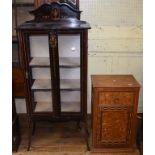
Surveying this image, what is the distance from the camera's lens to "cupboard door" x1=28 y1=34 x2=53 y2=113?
215 centimetres

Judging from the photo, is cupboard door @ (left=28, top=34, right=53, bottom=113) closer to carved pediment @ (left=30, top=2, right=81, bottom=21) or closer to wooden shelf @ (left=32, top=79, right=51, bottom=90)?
wooden shelf @ (left=32, top=79, right=51, bottom=90)

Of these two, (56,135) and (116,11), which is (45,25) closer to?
(116,11)

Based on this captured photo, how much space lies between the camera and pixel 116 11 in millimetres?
2514

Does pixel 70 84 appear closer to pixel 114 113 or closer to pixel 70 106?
pixel 70 106

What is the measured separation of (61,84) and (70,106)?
263mm

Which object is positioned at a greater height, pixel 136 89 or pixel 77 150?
pixel 136 89

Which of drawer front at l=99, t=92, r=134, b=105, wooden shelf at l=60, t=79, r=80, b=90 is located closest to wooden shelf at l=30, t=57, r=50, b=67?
wooden shelf at l=60, t=79, r=80, b=90

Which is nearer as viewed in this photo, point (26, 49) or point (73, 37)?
point (26, 49)

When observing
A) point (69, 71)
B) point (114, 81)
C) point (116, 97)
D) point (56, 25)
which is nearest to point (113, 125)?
point (116, 97)

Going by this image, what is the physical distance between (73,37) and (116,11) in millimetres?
676

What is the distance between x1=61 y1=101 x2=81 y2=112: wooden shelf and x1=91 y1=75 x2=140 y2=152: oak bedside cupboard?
0.72ft
